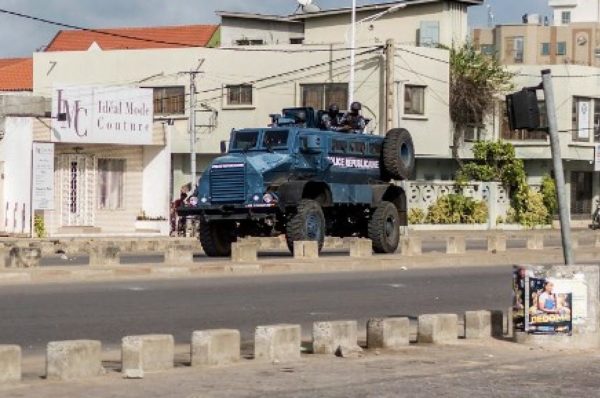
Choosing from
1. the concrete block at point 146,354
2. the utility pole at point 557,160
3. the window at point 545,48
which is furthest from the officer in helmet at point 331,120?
the window at point 545,48

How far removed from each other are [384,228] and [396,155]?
1.64 metres

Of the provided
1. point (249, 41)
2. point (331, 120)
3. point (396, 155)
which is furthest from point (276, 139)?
point (249, 41)

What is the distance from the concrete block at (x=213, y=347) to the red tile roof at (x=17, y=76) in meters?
57.0

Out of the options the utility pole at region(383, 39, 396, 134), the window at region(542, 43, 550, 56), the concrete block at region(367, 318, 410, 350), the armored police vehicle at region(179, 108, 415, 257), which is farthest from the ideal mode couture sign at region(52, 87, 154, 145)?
the window at region(542, 43, 550, 56)

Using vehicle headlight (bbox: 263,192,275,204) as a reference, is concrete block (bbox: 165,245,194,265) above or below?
below

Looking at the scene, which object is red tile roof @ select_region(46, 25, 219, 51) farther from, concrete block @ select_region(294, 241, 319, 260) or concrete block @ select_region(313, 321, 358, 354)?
concrete block @ select_region(313, 321, 358, 354)

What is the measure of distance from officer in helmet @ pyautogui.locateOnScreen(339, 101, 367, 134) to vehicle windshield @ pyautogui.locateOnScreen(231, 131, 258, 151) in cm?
249

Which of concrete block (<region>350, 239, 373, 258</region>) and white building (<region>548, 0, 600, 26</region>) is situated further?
white building (<region>548, 0, 600, 26</region>)

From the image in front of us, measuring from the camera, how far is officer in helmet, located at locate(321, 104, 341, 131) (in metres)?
30.9

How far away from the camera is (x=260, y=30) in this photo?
6881 centimetres

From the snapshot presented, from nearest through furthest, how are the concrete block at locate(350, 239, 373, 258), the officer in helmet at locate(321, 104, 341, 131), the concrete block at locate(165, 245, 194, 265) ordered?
the concrete block at locate(165, 245, 194, 265) < the concrete block at locate(350, 239, 373, 258) < the officer in helmet at locate(321, 104, 341, 131)

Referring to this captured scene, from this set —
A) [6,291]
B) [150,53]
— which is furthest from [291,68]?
[6,291]

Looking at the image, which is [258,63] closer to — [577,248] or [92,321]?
[577,248]

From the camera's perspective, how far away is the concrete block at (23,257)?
22938 millimetres
